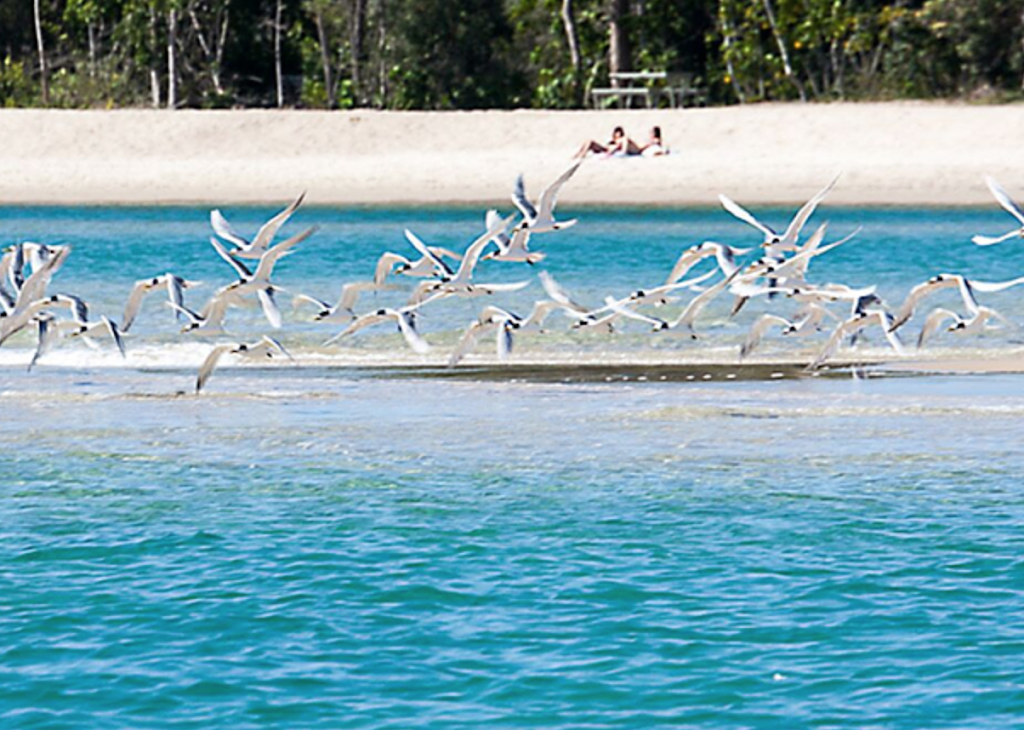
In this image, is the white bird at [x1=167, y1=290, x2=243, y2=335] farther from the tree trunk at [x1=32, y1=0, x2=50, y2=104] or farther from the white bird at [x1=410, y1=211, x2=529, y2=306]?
the tree trunk at [x1=32, y1=0, x2=50, y2=104]

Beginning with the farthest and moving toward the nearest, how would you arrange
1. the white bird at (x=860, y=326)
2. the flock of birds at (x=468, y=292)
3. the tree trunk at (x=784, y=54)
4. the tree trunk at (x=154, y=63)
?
the tree trunk at (x=154, y=63), the tree trunk at (x=784, y=54), the white bird at (x=860, y=326), the flock of birds at (x=468, y=292)

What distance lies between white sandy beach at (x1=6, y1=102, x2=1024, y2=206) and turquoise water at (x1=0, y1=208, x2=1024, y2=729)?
874 inches

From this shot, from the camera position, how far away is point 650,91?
50750mm

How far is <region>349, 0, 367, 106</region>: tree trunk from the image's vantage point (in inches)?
2019

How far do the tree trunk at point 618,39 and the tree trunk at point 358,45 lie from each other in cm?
564

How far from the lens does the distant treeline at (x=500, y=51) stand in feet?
162

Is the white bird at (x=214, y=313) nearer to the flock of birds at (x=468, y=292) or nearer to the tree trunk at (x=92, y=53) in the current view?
the flock of birds at (x=468, y=292)

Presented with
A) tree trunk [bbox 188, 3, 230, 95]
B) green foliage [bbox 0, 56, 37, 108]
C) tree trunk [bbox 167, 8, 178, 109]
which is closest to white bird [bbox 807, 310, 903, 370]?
tree trunk [bbox 167, 8, 178, 109]

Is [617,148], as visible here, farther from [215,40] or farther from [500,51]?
[215,40]

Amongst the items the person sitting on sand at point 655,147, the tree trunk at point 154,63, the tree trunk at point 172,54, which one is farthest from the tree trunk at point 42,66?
the person sitting on sand at point 655,147

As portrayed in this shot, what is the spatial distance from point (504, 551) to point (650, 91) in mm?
37758

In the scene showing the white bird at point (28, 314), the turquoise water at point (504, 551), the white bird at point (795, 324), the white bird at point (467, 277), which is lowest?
the turquoise water at point (504, 551)

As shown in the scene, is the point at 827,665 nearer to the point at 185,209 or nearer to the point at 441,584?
the point at 441,584

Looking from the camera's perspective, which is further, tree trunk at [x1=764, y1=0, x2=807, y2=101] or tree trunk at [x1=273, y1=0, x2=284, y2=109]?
tree trunk at [x1=273, y1=0, x2=284, y2=109]
